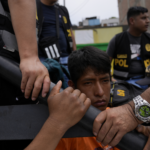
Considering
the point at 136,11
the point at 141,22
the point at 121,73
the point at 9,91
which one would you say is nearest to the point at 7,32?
the point at 9,91

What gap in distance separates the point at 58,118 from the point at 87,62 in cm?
76

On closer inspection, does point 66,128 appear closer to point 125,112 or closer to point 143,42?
point 125,112

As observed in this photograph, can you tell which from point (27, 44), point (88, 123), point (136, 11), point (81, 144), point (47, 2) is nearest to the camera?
point (88, 123)

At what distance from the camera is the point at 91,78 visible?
3.78 ft

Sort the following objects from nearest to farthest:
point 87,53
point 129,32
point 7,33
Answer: point 7,33 → point 87,53 → point 129,32

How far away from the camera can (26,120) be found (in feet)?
1.85

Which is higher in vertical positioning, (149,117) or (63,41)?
(63,41)

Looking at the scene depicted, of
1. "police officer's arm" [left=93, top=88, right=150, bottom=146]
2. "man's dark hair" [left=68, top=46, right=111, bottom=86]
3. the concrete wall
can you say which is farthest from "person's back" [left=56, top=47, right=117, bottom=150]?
the concrete wall

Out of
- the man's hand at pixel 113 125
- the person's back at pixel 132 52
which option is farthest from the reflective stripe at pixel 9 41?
the person's back at pixel 132 52

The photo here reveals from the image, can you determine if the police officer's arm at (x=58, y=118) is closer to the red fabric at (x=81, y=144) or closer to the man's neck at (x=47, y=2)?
the red fabric at (x=81, y=144)

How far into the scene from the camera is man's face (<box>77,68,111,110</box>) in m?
1.05

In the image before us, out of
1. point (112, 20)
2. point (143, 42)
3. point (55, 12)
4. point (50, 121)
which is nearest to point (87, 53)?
point (55, 12)

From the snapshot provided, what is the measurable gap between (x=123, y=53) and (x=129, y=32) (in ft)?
1.31

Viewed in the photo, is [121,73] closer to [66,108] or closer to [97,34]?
[66,108]
